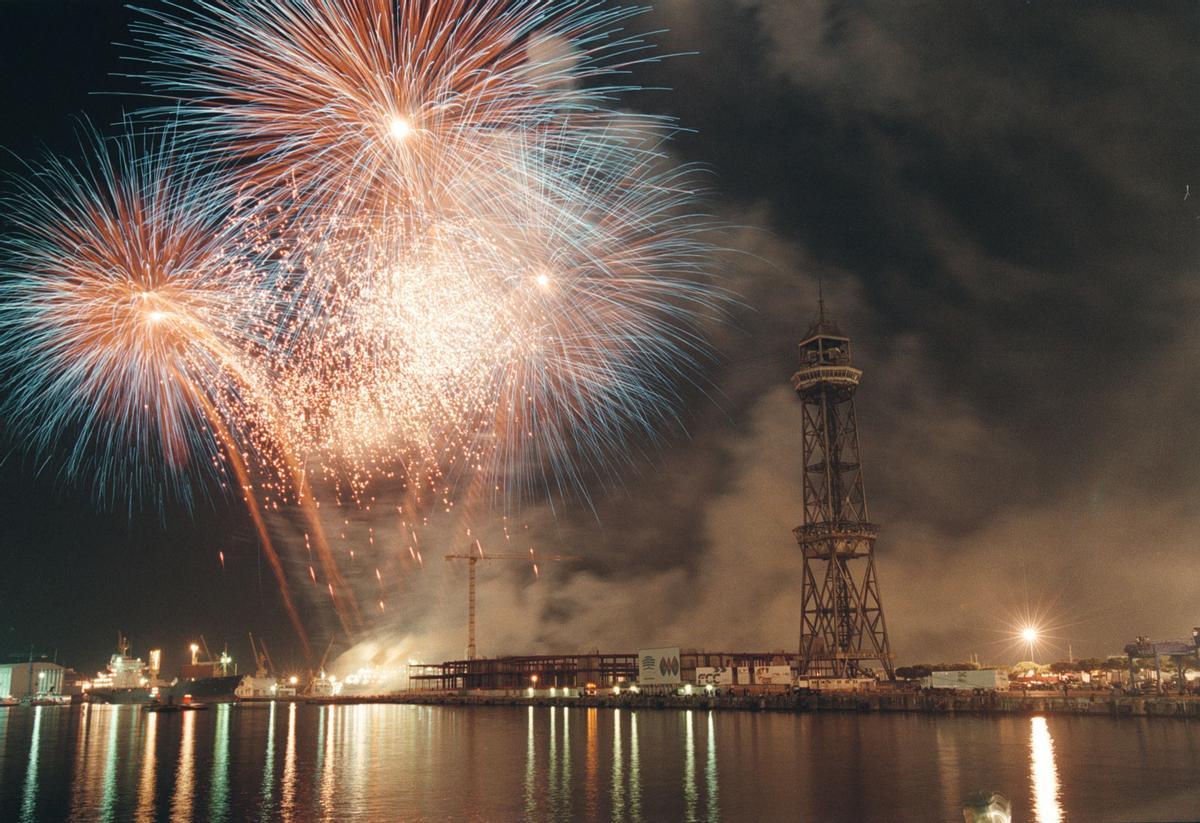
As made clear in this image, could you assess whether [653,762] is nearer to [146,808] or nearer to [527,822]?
[527,822]

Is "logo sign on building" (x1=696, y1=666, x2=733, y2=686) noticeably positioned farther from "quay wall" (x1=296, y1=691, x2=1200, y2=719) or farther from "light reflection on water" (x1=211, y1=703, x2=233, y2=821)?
"light reflection on water" (x1=211, y1=703, x2=233, y2=821)

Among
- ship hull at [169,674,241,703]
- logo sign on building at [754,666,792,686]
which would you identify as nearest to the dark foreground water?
logo sign on building at [754,666,792,686]

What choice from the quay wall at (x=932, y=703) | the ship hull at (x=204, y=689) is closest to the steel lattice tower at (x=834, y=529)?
the quay wall at (x=932, y=703)

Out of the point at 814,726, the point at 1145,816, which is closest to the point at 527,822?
the point at 1145,816

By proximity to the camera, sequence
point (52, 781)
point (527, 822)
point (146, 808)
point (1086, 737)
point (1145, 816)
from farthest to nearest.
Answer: point (1086, 737)
point (52, 781)
point (146, 808)
point (527, 822)
point (1145, 816)

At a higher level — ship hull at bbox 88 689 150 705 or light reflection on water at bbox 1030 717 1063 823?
light reflection on water at bbox 1030 717 1063 823

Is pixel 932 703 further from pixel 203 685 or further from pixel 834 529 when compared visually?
pixel 203 685
